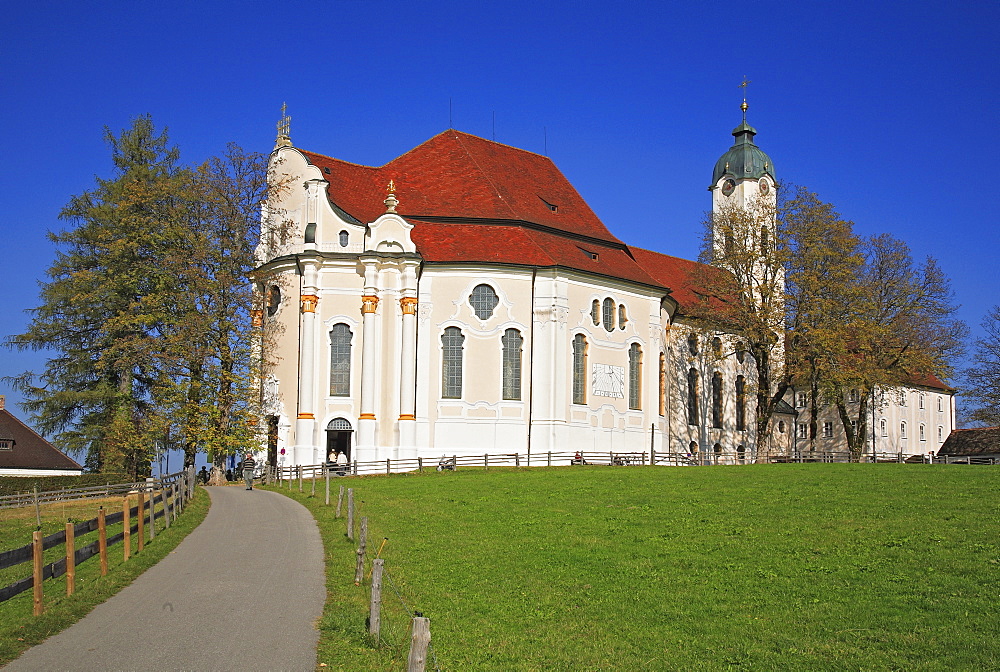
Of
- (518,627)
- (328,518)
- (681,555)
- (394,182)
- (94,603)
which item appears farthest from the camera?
(394,182)

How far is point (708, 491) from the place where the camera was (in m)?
24.8

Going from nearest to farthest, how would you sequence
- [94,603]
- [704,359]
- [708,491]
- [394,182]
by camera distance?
1. [94,603]
2. [708,491]
3. [394,182]
4. [704,359]

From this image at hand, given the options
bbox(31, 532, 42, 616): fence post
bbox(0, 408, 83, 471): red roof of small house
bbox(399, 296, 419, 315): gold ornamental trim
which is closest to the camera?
bbox(31, 532, 42, 616): fence post

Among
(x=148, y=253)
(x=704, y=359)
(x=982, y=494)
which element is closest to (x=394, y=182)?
(x=148, y=253)

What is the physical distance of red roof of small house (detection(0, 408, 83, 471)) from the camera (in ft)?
169

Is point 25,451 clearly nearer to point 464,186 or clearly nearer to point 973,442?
point 464,186

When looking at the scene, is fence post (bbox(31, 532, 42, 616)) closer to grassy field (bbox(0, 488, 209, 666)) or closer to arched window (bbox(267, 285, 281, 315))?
grassy field (bbox(0, 488, 209, 666))

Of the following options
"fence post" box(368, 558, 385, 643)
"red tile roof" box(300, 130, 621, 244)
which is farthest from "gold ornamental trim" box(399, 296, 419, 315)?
"fence post" box(368, 558, 385, 643)

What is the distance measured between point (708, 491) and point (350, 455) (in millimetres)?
24247

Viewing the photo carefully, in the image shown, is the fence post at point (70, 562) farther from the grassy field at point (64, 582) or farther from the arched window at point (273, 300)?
the arched window at point (273, 300)

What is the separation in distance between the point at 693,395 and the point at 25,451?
36803mm

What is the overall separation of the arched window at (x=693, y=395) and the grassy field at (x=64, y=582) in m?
35.7

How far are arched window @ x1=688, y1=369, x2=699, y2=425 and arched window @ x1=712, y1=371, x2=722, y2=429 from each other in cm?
200

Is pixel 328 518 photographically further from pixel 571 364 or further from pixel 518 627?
pixel 571 364
